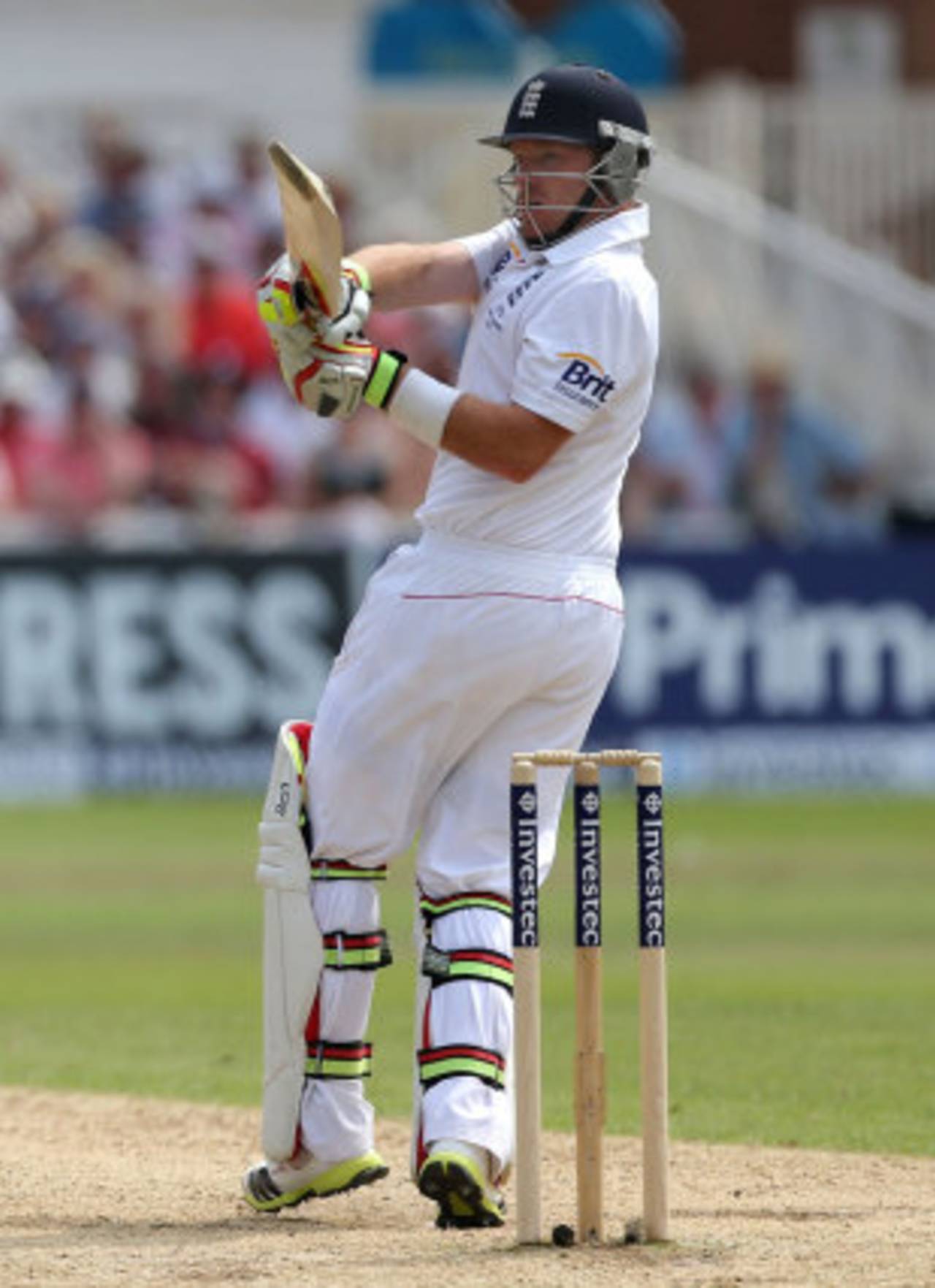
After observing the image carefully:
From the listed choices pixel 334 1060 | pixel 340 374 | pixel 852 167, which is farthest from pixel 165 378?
pixel 340 374

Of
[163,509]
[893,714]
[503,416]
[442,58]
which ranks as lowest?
[893,714]

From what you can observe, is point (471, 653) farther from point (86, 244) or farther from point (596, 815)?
point (86, 244)

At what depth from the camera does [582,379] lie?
6078 millimetres

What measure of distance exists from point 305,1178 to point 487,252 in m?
2.02

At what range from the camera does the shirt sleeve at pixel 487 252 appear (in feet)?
21.8

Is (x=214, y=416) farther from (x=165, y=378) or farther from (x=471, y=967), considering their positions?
(x=471, y=967)

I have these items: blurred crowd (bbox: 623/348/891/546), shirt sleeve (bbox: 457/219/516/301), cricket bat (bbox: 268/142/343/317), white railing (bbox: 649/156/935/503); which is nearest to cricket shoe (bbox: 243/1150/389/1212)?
cricket bat (bbox: 268/142/343/317)

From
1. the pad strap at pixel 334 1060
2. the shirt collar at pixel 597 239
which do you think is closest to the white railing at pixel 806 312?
the shirt collar at pixel 597 239

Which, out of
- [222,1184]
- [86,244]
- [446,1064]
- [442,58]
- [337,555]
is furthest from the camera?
[442,58]

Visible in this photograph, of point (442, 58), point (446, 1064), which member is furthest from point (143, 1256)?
point (442, 58)

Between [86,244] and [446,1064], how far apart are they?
50.6 ft

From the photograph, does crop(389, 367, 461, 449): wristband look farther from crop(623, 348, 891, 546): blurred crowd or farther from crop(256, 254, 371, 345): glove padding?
crop(623, 348, 891, 546): blurred crowd

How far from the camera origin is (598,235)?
6250 millimetres

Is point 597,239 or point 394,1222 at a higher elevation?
point 597,239
